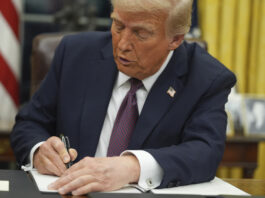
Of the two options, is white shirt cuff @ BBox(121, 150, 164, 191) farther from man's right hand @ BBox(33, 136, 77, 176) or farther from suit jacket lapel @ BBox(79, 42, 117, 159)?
suit jacket lapel @ BBox(79, 42, 117, 159)

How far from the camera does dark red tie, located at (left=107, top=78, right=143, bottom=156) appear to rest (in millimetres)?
2355

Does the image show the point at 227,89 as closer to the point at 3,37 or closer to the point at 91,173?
the point at 91,173

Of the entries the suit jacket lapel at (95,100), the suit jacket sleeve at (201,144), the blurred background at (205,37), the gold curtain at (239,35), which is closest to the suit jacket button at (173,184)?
the suit jacket sleeve at (201,144)

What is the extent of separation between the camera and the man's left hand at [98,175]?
1705 mm

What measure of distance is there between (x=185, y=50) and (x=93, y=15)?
2087 millimetres

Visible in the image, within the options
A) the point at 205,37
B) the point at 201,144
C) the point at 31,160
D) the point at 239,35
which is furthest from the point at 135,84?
the point at 239,35

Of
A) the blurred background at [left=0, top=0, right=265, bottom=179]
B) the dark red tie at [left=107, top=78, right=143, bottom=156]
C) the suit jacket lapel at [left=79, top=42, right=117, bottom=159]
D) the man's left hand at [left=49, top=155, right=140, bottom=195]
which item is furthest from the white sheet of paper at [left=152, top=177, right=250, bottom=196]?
the blurred background at [left=0, top=0, right=265, bottom=179]

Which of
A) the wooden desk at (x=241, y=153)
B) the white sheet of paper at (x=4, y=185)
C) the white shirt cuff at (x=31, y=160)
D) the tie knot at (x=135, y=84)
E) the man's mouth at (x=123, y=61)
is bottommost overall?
the wooden desk at (x=241, y=153)

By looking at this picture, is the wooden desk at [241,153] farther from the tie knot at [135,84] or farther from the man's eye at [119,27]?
the man's eye at [119,27]

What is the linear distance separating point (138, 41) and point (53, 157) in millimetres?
634

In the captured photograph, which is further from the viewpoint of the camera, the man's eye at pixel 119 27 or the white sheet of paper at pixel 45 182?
the man's eye at pixel 119 27

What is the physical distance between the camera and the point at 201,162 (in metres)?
2.10

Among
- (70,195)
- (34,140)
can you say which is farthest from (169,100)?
(70,195)

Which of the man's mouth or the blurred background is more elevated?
the man's mouth
